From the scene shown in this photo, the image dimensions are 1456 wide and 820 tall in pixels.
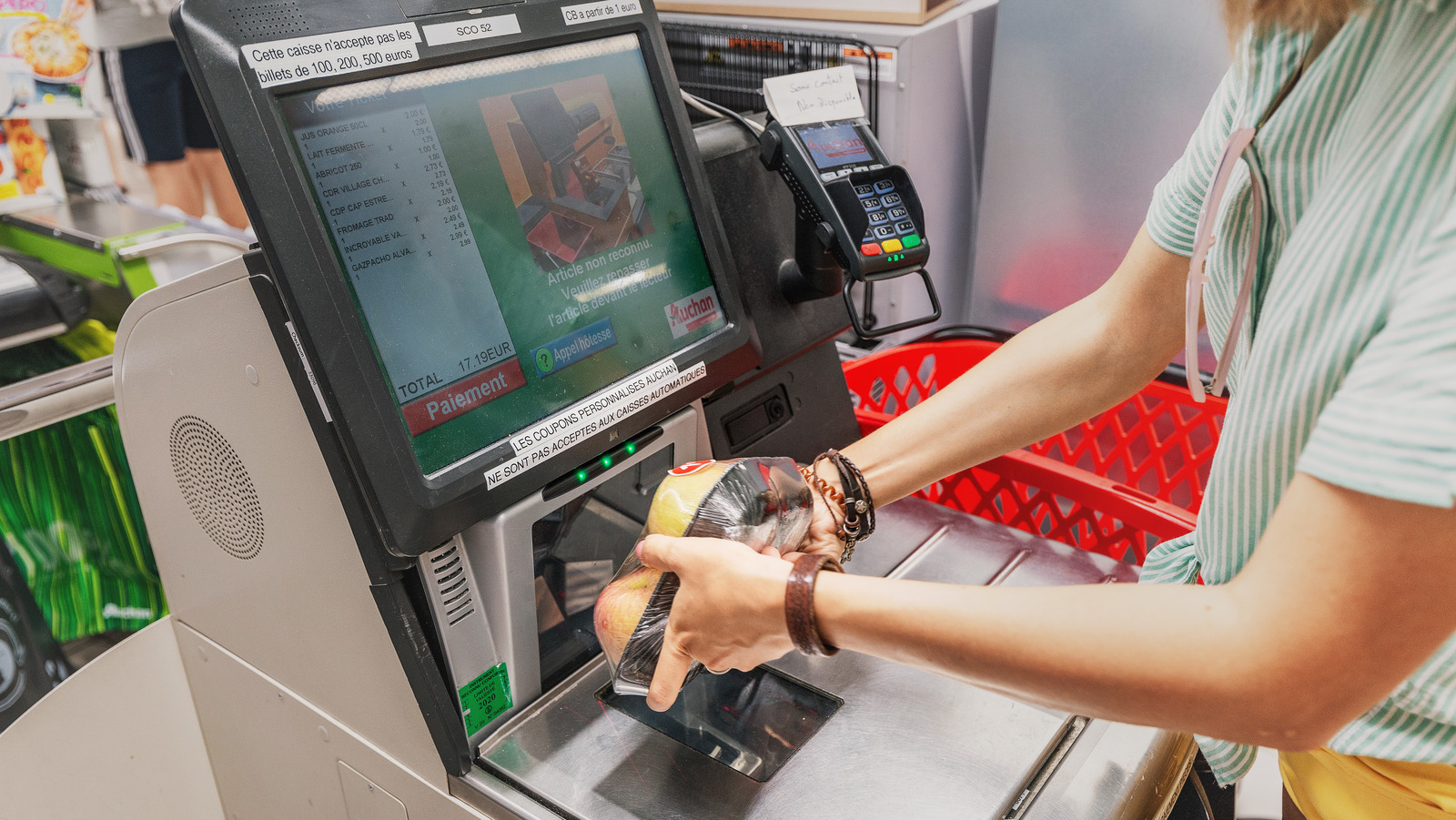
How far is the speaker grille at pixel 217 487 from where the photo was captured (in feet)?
3.34

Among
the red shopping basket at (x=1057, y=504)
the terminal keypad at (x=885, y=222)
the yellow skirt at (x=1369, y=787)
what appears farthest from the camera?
the red shopping basket at (x=1057, y=504)

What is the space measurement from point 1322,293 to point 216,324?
3.00ft

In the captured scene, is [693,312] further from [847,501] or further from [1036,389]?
[1036,389]

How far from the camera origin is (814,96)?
4.21ft

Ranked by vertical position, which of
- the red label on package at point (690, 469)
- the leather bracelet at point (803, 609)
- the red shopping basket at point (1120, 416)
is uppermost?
the red label on package at point (690, 469)

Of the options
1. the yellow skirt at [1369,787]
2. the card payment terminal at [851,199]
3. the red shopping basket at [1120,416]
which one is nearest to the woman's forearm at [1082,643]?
the yellow skirt at [1369,787]

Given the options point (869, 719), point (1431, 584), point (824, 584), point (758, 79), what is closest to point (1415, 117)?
point (1431, 584)

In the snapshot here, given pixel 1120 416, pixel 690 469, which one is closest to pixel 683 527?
pixel 690 469

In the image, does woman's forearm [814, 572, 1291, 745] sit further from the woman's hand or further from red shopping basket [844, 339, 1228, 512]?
red shopping basket [844, 339, 1228, 512]

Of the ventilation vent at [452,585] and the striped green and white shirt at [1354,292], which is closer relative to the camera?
the striped green and white shirt at [1354,292]

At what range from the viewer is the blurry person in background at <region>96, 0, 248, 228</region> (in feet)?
6.27

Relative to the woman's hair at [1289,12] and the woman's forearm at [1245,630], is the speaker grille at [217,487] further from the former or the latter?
the woman's hair at [1289,12]

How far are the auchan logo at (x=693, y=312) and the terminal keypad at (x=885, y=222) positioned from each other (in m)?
0.20

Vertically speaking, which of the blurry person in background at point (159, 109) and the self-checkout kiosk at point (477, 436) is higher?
the blurry person in background at point (159, 109)
